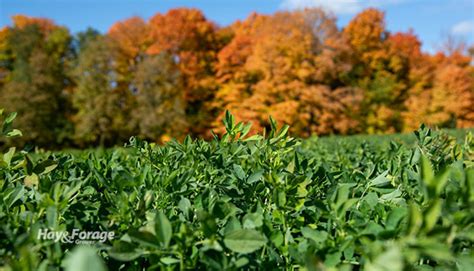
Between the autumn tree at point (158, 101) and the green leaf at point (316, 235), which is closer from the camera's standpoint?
the green leaf at point (316, 235)

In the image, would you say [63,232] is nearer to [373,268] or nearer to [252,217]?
[252,217]

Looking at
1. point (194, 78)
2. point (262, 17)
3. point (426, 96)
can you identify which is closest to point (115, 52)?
point (194, 78)

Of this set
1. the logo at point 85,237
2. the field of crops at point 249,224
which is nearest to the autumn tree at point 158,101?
the field of crops at point 249,224

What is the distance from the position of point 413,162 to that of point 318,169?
0.40 m

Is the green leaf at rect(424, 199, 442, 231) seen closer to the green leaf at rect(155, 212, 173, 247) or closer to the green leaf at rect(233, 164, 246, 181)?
the green leaf at rect(155, 212, 173, 247)

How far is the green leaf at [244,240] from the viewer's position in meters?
0.92

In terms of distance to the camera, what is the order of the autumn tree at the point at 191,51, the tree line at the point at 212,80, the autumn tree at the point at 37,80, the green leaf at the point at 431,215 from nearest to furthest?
the green leaf at the point at 431,215 → the tree line at the point at 212,80 → the autumn tree at the point at 37,80 → the autumn tree at the point at 191,51

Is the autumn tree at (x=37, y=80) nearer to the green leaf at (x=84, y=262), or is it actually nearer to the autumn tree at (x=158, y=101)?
the autumn tree at (x=158, y=101)

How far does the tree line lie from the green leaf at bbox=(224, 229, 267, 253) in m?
25.4

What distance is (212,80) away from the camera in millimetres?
30672

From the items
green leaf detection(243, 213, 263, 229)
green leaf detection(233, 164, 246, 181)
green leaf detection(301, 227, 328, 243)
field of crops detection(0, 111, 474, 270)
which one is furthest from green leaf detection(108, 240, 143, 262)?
green leaf detection(233, 164, 246, 181)

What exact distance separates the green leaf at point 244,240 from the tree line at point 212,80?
25.4 meters

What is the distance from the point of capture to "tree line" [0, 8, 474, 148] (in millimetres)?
28422

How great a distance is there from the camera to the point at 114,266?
1.08 meters
